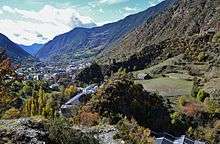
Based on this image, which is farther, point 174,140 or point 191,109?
point 191,109

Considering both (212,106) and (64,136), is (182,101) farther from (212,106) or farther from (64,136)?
(64,136)

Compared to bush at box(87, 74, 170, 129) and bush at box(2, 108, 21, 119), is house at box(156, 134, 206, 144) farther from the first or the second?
bush at box(2, 108, 21, 119)

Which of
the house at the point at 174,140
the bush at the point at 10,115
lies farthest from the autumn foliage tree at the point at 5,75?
the house at the point at 174,140

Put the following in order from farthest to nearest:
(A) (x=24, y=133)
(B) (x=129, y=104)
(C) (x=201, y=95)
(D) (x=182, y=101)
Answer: (C) (x=201, y=95), (D) (x=182, y=101), (B) (x=129, y=104), (A) (x=24, y=133)

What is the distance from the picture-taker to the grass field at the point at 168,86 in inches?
5881

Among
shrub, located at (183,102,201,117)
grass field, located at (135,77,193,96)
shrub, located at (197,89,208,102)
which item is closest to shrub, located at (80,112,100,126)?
shrub, located at (183,102,201,117)

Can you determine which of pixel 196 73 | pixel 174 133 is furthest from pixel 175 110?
pixel 196 73

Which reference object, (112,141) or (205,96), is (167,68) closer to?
(205,96)

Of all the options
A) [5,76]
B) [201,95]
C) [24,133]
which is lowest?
[201,95]

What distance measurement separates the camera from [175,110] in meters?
125

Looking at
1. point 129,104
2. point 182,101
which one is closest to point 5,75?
point 129,104

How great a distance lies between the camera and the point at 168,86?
522 ft

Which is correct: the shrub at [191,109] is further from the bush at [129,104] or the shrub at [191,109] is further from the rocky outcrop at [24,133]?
the rocky outcrop at [24,133]

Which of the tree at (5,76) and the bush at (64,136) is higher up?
the tree at (5,76)
